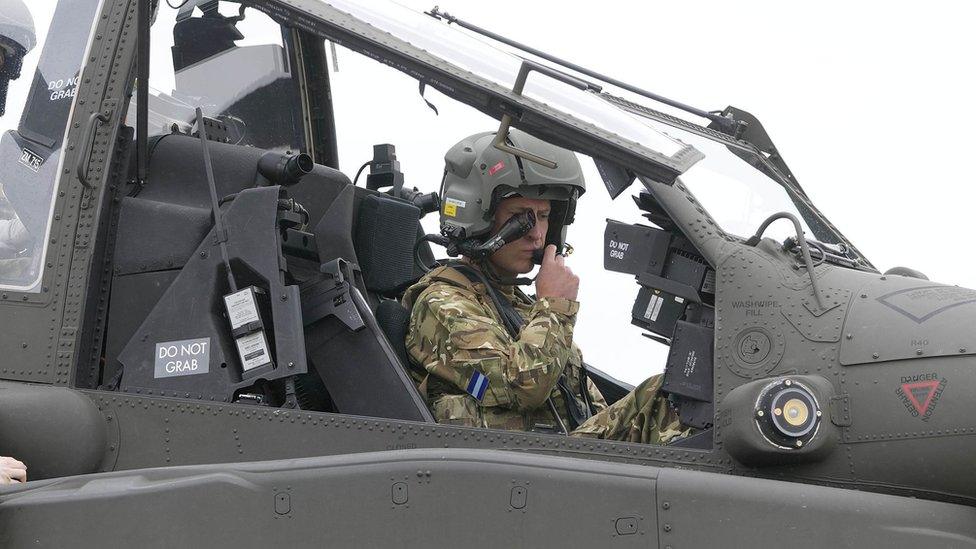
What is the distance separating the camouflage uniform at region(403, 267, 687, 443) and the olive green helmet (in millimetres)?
310

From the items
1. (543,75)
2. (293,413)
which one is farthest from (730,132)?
(293,413)

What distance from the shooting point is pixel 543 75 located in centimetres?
342

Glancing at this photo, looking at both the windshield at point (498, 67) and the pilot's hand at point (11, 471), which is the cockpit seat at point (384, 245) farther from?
the pilot's hand at point (11, 471)

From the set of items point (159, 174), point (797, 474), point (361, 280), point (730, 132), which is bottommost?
point (797, 474)

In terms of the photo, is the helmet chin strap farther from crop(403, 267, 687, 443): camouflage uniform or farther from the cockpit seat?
the cockpit seat

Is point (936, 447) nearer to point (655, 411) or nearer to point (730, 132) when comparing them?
point (655, 411)

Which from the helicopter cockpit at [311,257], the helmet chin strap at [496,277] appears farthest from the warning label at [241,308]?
the helmet chin strap at [496,277]

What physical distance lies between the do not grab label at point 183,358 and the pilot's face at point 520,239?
1177 mm

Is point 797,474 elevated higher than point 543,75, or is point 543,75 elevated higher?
point 543,75

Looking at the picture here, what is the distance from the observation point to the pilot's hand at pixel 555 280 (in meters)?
3.82

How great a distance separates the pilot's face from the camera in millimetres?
4180

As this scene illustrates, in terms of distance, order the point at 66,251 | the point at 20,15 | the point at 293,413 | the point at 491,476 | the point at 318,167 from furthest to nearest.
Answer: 1. the point at 318,167
2. the point at 20,15
3. the point at 66,251
4. the point at 293,413
5. the point at 491,476

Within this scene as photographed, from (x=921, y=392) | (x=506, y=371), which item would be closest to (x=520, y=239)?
(x=506, y=371)

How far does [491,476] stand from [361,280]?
1.46 meters
